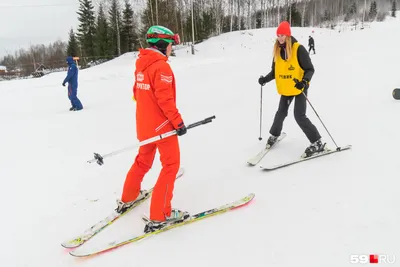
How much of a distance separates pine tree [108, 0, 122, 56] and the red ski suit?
3330 cm

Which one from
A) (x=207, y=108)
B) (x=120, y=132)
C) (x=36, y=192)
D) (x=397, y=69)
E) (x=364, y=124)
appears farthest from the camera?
(x=397, y=69)

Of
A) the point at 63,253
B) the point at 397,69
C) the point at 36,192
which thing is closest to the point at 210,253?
the point at 63,253

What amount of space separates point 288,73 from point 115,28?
3583 centimetres

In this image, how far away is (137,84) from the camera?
2.67m

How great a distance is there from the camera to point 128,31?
35688 millimetres

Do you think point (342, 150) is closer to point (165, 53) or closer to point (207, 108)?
point (165, 53)

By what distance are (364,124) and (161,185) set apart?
4.16 metres

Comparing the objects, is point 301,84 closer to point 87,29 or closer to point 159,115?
point 159,115

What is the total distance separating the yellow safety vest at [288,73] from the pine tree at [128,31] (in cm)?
3296

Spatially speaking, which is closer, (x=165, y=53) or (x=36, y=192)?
(x=165, y=53)

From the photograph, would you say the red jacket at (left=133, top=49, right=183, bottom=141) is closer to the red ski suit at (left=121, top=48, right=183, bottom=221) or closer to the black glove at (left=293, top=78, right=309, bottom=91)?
the red ski suit at (left=121, top=48, right=183, bottom=221)

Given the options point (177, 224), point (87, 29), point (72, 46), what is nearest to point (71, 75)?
point (177, 224)

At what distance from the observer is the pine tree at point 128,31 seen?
33.4 metres

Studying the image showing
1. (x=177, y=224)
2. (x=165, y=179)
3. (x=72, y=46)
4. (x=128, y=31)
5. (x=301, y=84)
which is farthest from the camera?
(x=72, y=46)
